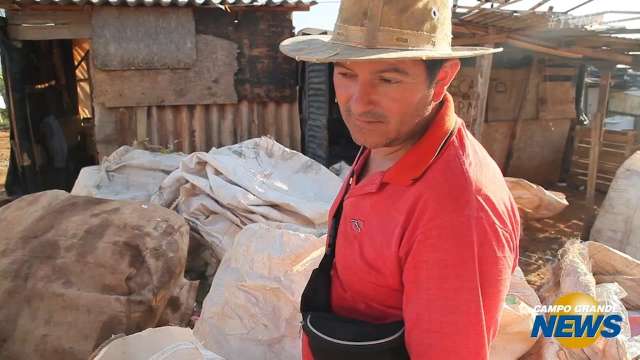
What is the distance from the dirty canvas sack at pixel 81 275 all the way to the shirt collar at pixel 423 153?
2.02 m

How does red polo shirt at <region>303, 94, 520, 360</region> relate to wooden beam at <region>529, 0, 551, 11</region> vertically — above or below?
below

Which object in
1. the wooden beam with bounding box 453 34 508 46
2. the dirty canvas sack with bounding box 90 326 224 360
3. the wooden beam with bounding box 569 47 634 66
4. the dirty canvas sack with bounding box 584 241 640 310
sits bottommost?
the dirty canvas sack with bounding box 584 241 640 310

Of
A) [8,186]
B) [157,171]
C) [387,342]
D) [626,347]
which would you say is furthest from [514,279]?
[8,186]

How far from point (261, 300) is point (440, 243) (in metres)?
1.82

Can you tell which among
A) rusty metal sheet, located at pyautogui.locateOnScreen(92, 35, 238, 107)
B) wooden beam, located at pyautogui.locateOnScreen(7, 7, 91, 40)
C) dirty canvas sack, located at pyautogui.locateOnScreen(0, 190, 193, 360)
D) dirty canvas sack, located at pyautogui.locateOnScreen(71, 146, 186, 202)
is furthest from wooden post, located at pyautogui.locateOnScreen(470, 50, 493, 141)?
wooden beam, located at pyautogui.locateOnScreen(7, 7, 91, 40)

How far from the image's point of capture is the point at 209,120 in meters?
5.72

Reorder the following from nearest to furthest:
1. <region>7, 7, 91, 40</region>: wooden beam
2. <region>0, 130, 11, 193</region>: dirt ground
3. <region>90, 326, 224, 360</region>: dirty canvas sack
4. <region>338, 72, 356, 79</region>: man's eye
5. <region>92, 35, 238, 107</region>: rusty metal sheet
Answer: <region>338, 72, 356, 79</region>: man's eye < <region>90, 326, 224, 360</region>: dirty canvas sack < <region>7, 7, 91, 40</region>: wooden beam < <region>92, 35, 238, 107</region>: rusty metal sheet < <region>0, 130, 11, 193</region>: dirt ground

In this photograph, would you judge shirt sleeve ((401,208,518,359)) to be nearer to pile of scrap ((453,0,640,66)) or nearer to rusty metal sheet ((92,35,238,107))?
pile of scrap ((453,0,640,66))

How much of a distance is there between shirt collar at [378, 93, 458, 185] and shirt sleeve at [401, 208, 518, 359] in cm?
14

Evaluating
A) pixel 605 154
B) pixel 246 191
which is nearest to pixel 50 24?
pixel 246 191

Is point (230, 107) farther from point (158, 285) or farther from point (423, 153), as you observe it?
point (423, 153)

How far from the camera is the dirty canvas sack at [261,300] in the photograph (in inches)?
96.5

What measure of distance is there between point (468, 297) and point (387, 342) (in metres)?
0.21

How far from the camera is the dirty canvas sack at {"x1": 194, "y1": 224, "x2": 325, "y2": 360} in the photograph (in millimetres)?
2451
